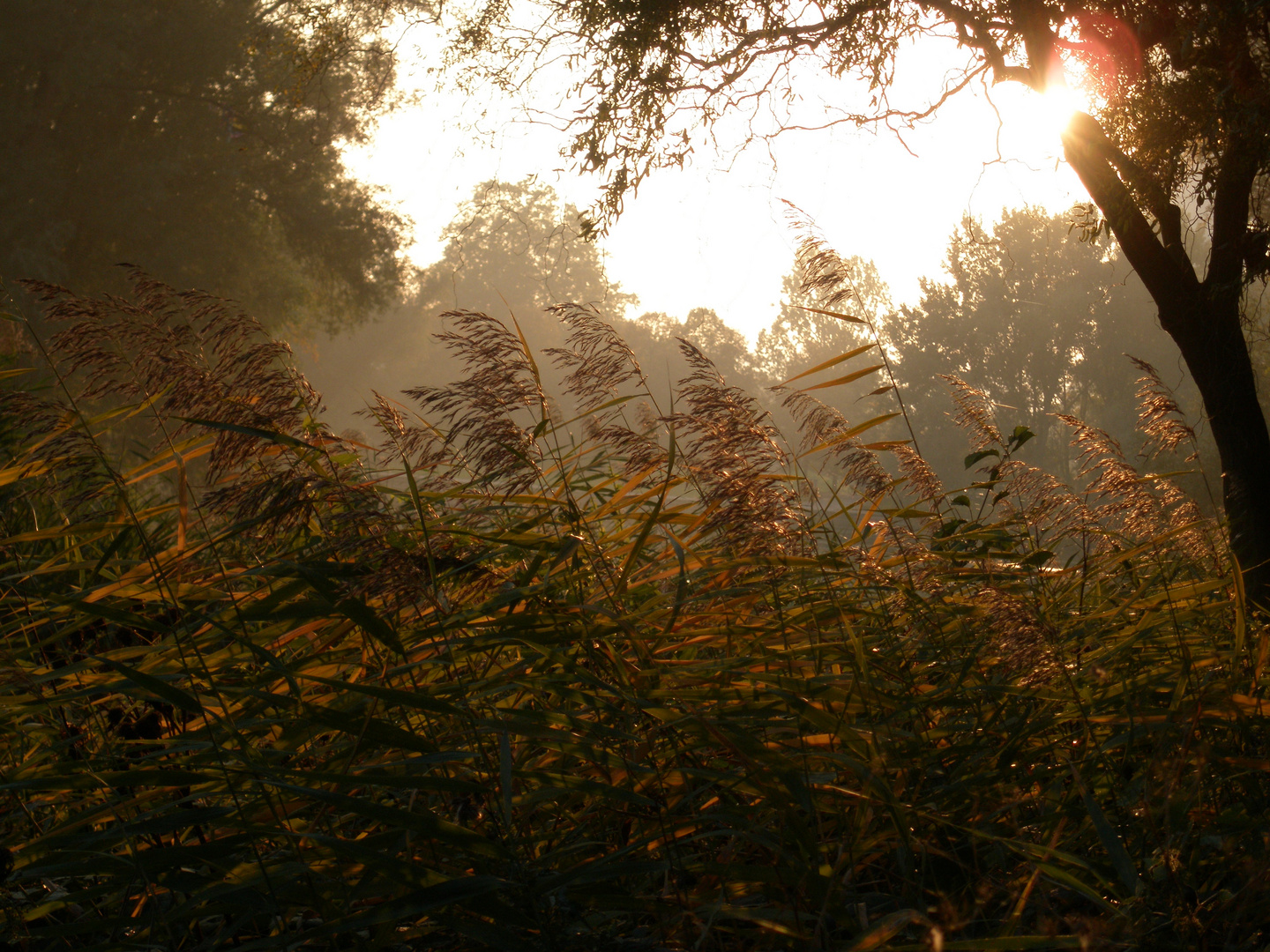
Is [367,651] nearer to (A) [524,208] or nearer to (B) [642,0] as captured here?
(B) [642,0]

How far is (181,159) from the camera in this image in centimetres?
2094

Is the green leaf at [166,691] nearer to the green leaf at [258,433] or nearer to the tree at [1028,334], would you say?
the green leaf at [258,433]

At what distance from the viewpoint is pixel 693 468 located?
2717mm

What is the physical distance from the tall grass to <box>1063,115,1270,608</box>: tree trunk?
3.54 m

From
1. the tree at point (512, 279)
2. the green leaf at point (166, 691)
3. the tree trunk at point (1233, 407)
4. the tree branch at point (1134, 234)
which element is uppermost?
the tree at point (512, 279)

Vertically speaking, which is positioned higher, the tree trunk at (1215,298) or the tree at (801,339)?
the tree at (801,339)

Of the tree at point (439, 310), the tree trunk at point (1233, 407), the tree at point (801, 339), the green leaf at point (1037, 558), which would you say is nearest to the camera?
the green leaf at point (1037, 558)

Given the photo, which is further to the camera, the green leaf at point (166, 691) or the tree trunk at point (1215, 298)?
the tree trunk at point (1215, 298)

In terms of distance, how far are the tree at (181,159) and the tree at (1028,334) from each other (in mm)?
39937

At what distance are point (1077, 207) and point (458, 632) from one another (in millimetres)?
6656

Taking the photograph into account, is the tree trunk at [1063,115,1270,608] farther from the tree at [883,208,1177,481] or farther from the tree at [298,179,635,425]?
the tree at [883,208,1177,481]

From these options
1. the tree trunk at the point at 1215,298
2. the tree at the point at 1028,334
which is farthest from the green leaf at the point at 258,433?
the tree at the point at 1028,334

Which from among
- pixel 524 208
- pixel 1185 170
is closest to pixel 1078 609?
pixel 1185 170

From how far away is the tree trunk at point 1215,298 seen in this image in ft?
19.8
